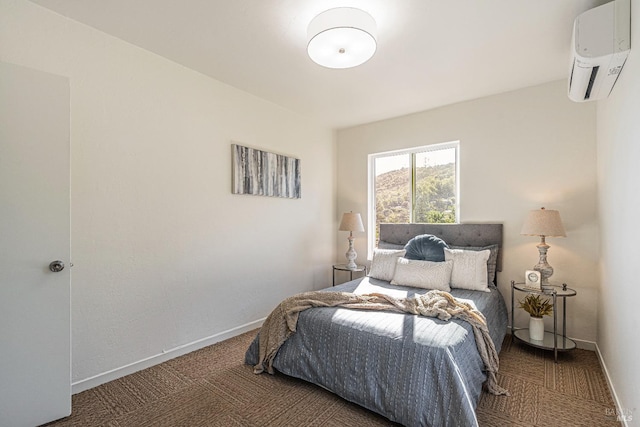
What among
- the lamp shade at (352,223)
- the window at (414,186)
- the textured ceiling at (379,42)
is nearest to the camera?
the textured ceiling at (379,42)

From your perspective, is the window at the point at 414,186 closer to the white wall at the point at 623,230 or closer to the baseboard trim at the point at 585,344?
the white wall at the point at 623,230

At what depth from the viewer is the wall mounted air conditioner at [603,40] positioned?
173cm

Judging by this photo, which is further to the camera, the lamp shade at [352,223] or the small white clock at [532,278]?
the lamp shade at [352,223]

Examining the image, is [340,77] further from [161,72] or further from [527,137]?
[527,137]

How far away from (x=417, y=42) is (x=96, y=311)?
300cm

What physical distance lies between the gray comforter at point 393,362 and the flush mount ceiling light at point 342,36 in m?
1.75

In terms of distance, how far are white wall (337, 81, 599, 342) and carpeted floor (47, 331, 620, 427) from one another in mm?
809

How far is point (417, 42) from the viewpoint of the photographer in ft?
7.55

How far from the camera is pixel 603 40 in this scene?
69.5 inches

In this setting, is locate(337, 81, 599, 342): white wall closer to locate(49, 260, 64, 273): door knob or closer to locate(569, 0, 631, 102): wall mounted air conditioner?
locate(569, 0, 631, 102): wall mounted air conditioner

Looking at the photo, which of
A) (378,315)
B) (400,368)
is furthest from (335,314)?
(400,368)

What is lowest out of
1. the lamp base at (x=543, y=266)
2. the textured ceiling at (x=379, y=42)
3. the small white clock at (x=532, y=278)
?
the small white clock at (x=532, y=278)

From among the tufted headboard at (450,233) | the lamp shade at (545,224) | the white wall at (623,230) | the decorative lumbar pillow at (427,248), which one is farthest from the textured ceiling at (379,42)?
the decorative lumbar pillow at (427,248)

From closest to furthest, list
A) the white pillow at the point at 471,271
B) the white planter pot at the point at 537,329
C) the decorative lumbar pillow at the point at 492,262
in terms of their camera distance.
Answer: the white planter pot at the point at 537,329, the white pillow at the point at 471,271, the decorative lumbar pillow at the point at 492,262
